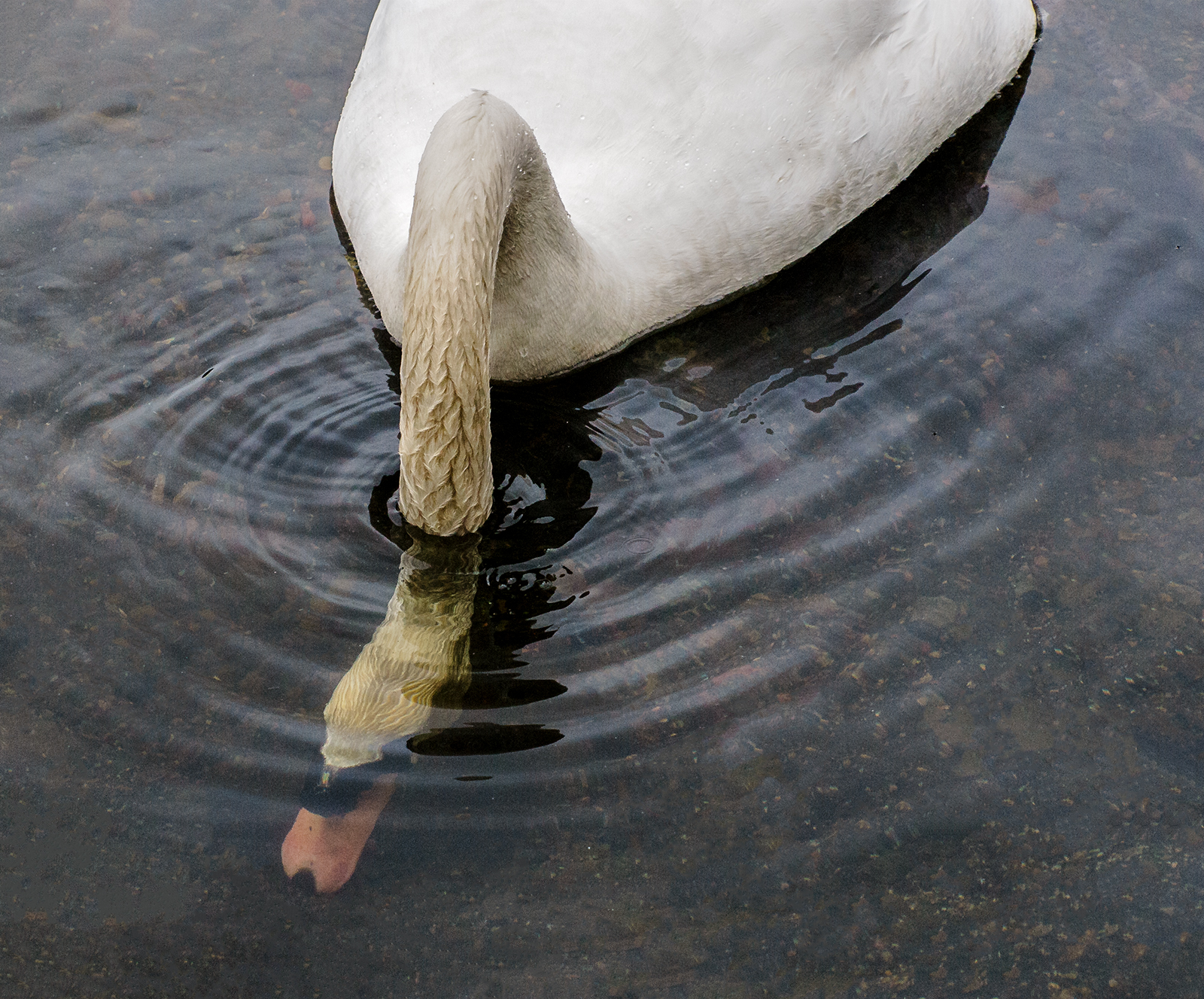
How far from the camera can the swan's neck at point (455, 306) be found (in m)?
3.99

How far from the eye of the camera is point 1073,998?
3.59m

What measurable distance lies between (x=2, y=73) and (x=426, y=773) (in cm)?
449

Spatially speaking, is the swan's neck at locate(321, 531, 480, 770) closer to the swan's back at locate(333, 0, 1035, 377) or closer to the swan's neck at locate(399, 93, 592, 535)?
the swan's neck at locate(399, 93, 592, 535)

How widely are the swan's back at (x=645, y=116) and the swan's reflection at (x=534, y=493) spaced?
215 mm

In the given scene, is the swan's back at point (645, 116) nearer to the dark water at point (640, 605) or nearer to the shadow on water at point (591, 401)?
the shadow on water at point (591, 401)

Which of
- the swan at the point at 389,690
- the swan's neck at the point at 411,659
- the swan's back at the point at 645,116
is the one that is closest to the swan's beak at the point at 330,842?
the swan at the point at 389,690

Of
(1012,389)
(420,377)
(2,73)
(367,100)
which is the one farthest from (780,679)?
(2,73)

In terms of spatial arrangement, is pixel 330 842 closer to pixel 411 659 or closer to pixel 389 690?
pixel 389 690

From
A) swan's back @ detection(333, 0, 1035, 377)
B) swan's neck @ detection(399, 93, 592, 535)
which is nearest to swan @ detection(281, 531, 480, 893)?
swan's neck @ detection(399, 93, 592, 535)

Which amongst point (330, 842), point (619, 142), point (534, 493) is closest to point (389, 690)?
point (330, 842)

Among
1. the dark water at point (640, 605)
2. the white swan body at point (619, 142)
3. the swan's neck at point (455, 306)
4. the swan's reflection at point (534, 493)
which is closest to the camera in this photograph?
the dark water at point (640, 605)

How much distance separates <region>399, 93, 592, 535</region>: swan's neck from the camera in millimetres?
3992

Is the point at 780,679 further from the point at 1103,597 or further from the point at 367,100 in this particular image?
the point at 367,100

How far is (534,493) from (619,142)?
1.43m
